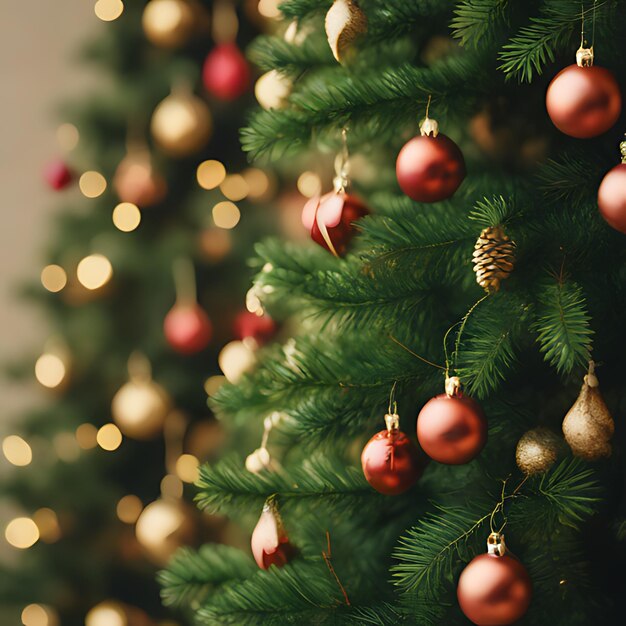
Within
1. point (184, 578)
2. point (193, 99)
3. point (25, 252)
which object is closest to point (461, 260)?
point (184, 578)

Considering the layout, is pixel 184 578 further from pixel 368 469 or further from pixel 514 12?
pixel 514 12

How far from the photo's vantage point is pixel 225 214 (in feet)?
4.42

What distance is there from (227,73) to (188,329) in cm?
44

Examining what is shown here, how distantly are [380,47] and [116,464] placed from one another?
0.92m

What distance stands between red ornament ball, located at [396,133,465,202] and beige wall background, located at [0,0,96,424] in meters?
1.52

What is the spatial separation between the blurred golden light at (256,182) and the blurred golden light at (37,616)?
808 mm

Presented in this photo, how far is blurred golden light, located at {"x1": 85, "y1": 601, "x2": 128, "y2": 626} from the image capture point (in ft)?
4.16

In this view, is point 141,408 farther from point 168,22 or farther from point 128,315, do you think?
point 168,22

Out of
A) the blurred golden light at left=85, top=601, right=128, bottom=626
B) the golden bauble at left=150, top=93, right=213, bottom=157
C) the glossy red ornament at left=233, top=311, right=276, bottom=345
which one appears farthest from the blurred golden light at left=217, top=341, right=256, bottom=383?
the blurred golden light at left=85, top=601, right=128, bottom=626

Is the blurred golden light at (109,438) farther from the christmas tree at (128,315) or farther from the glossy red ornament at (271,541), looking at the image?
the glossy red ornament at (271,541)

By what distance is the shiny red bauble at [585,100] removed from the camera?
1.69 feet

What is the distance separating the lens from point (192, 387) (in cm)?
137

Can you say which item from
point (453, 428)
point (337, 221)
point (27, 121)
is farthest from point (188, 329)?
point (27, 121)

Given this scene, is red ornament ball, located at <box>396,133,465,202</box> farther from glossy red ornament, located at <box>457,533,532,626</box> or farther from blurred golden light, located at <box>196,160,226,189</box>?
blurred golden light, located at <box>196,160,226,189</box>
